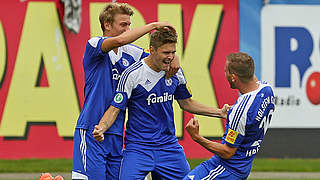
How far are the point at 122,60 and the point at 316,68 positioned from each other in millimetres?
9876

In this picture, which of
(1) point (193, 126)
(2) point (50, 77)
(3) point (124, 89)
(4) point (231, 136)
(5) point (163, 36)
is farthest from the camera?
(2) point (50, 77)

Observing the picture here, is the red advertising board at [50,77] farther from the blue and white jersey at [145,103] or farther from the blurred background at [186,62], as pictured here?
the blue and white jersey at [145,103]

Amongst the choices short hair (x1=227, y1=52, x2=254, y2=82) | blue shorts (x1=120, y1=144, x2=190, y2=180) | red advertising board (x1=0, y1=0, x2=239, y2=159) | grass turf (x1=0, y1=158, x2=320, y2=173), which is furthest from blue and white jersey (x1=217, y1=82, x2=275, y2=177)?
red advertising board (x1=0, y1=0, x2=239, y2=159)

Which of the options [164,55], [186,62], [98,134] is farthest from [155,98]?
[186,62]

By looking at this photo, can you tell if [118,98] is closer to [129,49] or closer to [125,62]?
[125,62]

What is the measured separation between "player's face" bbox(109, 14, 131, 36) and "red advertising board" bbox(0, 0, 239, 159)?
27.3 ft

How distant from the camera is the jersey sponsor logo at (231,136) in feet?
18.4

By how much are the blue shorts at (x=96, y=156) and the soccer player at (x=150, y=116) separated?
0.49 ft

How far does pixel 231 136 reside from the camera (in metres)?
5.64

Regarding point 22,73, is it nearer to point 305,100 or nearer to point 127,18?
point 305,100

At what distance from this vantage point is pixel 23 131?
1458 cm

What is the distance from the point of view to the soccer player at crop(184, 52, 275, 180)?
5562mm

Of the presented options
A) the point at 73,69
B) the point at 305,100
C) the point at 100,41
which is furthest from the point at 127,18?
the point at 305,100

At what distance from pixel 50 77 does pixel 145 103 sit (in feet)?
29.3
